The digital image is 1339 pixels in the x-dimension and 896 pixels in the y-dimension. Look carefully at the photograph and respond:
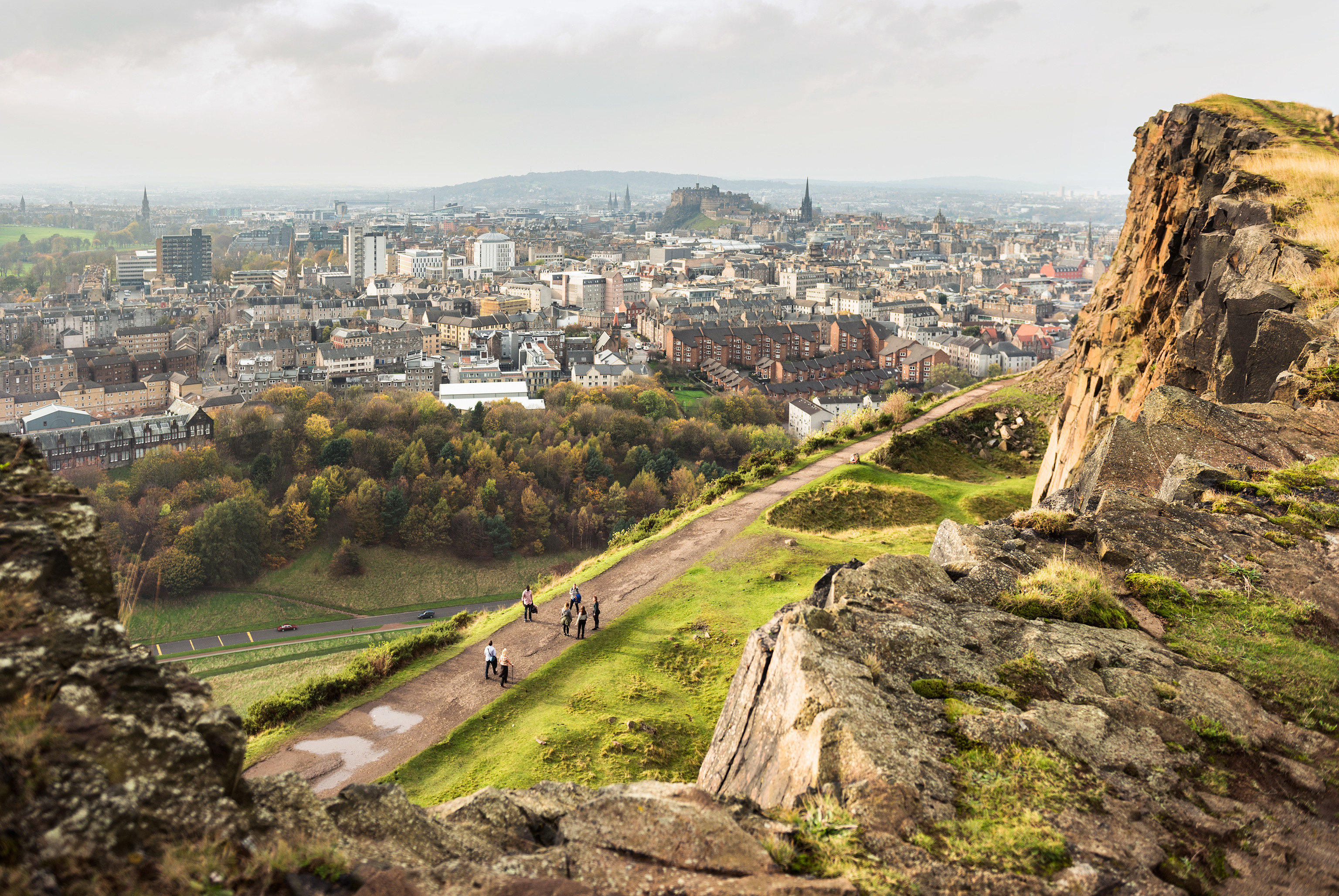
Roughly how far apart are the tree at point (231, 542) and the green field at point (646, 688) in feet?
128

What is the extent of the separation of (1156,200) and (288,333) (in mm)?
98712

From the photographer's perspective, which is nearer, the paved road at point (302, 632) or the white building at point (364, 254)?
the paved road at point (302, 632)

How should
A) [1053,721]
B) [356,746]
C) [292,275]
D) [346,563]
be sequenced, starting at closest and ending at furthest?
1. [1053,721]
2. [356,746]
3. [346,563]
4. [292,275]

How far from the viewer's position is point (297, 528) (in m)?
51.8

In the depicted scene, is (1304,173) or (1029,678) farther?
(1304,173)

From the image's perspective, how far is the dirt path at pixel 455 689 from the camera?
427 inches

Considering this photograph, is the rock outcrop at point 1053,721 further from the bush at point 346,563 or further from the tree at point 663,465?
the tree at point 663,465

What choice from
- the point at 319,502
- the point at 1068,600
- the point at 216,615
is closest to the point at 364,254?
the point at 319,502

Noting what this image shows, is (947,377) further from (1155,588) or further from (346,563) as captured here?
(1155,588)

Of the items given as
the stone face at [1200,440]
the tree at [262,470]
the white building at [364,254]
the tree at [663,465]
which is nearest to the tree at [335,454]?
the tree at [262,470]

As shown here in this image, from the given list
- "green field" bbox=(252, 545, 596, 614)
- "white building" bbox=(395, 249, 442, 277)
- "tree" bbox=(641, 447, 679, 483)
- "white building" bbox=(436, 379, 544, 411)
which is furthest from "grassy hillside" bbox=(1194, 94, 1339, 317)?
"white building" bbox=(395, 249, 442, 277)

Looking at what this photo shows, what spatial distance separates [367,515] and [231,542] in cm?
766

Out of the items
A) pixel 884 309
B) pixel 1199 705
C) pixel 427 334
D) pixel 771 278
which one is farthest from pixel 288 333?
pixel 1199 705

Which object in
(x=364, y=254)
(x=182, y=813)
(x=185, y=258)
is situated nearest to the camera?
(x=182, y=813)
